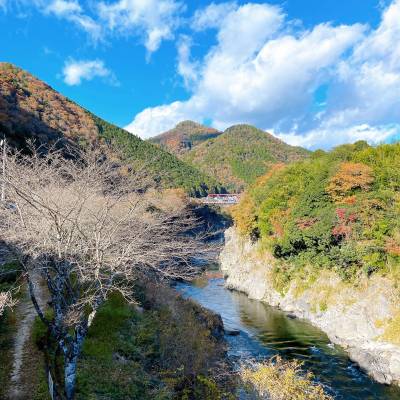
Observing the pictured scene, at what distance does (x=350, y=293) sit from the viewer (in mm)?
27750

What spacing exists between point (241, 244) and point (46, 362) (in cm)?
3920

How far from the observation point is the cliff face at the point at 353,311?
20938 mm

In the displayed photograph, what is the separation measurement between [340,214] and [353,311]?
8.00 m

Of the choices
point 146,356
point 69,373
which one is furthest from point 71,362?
point 146,356

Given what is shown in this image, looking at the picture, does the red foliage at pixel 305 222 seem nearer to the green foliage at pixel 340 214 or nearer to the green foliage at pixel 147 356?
the green foliage at pixel 340 214

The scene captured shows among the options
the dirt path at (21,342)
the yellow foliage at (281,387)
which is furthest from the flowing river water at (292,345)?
the dirt path at (21,342)

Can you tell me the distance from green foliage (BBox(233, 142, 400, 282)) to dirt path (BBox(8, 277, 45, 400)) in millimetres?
22777

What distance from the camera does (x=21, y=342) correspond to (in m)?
13.5

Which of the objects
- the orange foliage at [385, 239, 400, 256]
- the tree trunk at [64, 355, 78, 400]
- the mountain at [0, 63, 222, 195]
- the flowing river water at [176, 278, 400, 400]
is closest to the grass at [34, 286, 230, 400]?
the tree trunk at [64, 355, 78, 400]

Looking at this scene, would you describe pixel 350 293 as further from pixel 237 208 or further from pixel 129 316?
pixel 237 208

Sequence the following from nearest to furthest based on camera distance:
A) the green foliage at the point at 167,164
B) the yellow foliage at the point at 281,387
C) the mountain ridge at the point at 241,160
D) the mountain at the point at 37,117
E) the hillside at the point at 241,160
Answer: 1. the yellow foliage at the point at 281,387
2. the mountain at the point at 37,117
3. the green foliage at the point at 167,164
4. the mountain ridge at the point at 241,160
5. the hillside at the point at 241,160

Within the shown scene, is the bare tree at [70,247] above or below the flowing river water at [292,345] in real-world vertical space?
above

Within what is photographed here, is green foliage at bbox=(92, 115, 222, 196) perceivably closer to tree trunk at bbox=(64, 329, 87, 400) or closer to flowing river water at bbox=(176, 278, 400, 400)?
flowing river water at bbox=(176, 278, 400, 400)

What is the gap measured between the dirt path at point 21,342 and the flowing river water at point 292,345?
12.6 meters
